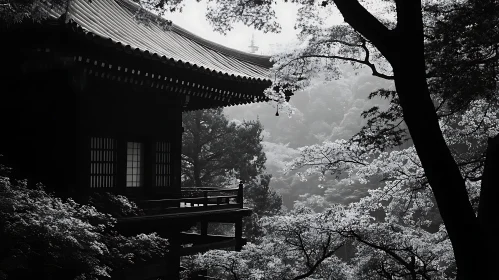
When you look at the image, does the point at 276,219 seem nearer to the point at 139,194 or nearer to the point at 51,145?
the point at 139,194

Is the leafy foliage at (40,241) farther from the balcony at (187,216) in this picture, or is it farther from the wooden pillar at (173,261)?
the wooden pillar at (173,261)

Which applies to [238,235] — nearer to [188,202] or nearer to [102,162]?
[188,202]

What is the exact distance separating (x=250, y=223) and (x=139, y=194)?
14.8m

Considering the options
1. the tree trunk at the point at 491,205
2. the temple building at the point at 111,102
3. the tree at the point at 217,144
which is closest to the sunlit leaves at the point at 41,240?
the temple building at the point at 111,102

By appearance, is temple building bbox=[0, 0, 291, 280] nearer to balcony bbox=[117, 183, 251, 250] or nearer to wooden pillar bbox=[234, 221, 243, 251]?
balcony bbox=[117, 183, 251, 250]

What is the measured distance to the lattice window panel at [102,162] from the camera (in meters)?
7.98

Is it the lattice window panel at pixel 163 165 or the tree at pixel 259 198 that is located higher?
the lattice window panel at pixel 163 165

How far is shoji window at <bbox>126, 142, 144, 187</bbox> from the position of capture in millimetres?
8727

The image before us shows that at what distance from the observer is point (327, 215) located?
24.6 feet

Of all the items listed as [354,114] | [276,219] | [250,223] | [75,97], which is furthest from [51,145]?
[354,114]

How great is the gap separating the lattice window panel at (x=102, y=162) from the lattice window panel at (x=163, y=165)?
1.06m

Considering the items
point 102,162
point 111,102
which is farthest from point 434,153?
point 111,102

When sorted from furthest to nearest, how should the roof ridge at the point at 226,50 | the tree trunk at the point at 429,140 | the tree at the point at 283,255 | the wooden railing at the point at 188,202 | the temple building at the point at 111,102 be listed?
the roof ridge at the point at 226,50, the wooden railing at the point at 188,202, the tree at the point at 283,255, the temple building at the point at 111,102, the tree trunk at the point at 429,140

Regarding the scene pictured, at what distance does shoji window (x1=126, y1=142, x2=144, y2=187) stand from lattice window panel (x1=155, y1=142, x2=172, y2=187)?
13.3 inches
